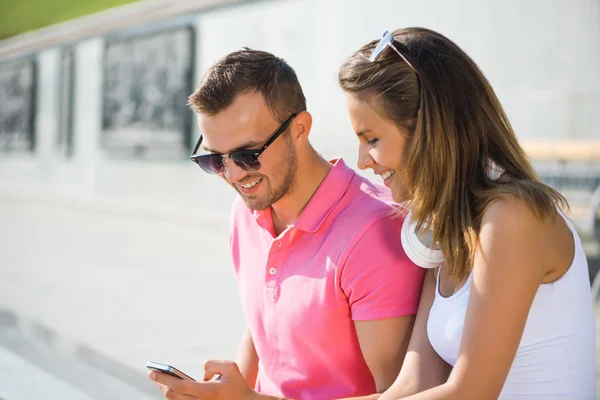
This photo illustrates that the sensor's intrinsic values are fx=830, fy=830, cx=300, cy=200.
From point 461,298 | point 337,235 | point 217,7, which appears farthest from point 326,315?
point 217,7

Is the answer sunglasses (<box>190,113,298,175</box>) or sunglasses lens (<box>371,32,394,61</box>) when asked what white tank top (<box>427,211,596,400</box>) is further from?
sunglasses (<box>190,113,298,175</box>)

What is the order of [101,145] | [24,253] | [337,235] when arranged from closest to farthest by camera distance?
[337,235]
[24,253]
[101,145]

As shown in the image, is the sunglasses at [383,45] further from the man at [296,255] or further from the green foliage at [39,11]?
the green foliage at [39,11]

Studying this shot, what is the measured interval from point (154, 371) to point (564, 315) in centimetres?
100

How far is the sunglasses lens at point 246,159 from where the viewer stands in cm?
234

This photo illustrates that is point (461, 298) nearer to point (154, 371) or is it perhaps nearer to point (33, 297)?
point (154, 371)

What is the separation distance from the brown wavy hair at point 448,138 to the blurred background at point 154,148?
9.84 ft

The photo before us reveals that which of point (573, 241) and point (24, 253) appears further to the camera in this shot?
point (24, 253)

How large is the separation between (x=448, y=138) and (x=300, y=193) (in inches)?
25.4

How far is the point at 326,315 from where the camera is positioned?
2.15 meters

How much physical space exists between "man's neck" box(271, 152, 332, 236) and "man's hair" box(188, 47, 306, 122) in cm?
16

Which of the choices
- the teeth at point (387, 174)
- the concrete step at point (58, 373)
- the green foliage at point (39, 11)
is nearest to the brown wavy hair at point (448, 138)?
the teeth at point (387, 174)

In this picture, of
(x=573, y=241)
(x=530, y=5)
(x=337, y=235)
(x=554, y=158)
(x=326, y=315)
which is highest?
(x=530, y=5)

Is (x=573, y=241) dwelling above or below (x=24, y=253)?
above
